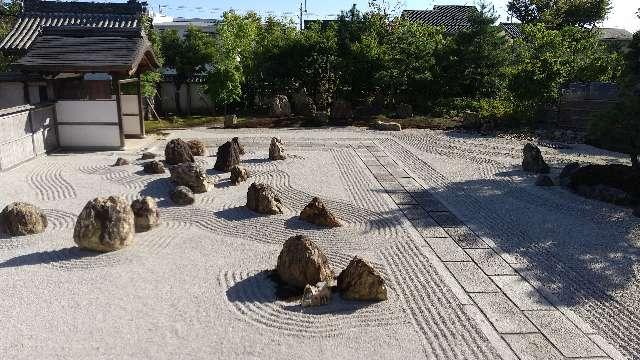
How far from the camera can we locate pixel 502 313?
8195 millimetres

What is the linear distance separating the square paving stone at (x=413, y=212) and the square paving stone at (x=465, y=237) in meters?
1.00

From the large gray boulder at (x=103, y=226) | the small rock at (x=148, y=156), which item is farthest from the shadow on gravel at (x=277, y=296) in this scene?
the small rock at (x=148, y=156)

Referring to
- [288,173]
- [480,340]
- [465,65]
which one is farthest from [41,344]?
[465,65]

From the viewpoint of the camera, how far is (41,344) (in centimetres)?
710

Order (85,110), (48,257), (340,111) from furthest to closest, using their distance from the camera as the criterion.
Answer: (340,111) < (85,110) < (48,257)

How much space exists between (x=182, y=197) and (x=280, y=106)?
17373 millimetres

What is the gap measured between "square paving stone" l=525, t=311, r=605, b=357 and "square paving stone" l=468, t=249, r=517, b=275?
1.56m

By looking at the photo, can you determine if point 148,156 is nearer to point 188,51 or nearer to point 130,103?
point 130,103

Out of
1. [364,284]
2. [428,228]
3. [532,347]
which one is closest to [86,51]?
[428,228]

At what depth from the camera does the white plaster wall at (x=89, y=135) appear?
2009 cm

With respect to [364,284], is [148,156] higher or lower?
higher

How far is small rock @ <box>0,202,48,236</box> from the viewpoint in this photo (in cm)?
1108

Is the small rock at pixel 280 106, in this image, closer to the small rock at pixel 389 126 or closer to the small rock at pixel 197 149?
the small rock at pixel 389 126

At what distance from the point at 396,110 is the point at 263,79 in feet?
26.7
